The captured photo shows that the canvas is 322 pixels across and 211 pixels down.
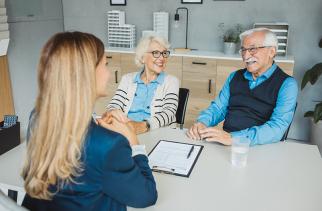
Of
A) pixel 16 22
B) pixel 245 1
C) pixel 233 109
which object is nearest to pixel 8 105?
pixel 16 22

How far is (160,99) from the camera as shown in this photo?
2.40m

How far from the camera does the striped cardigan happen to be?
7.32 ft

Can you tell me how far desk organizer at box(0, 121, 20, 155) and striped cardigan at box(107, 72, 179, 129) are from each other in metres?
0.81

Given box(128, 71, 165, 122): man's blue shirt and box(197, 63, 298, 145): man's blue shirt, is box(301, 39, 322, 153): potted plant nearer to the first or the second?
Answer: box(197, 63, 298, 145): man's blue shirt

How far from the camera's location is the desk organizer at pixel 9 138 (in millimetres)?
1586

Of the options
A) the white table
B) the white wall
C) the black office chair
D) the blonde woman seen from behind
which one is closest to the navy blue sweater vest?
the black office chair

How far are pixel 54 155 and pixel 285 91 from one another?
1534 mm

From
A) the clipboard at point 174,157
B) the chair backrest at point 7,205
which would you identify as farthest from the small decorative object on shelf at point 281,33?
the chair backrest at point 7,205

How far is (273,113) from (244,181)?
0.81 m

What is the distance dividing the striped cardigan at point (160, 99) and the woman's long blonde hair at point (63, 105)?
1128 millimetres

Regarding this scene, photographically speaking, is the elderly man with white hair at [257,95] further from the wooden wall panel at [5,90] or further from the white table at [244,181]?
the wooden wall panel at [5,90]

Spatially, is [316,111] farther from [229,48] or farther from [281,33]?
[229,48]

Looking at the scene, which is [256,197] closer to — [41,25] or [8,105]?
[8,105]

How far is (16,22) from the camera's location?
12.7 feet
